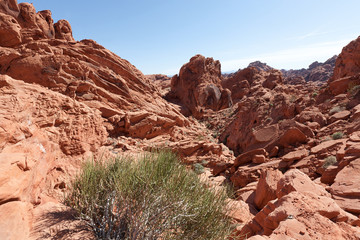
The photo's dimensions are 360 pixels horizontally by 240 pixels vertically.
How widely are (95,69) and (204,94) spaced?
46.9ft

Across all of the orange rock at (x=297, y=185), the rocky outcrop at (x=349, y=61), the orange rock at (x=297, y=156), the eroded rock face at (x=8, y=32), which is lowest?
the orange rock at (x=297, y=156)

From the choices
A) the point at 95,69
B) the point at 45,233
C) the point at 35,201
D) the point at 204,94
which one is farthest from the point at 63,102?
the point at 204,94

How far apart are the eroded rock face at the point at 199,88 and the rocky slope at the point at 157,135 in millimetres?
160

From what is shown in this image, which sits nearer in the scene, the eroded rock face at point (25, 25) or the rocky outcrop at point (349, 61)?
Answer: the eroded rock face at point (25, 25)

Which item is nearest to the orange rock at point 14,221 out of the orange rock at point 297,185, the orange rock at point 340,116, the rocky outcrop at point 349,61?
the orange rock at point 297,185

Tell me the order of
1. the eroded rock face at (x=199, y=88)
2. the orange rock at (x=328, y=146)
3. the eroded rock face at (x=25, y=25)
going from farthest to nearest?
the eroded rock face at (x=199, y=88) → the eroded rock face at (x=25, y=25) → the orange rock at (x=328, y=146)

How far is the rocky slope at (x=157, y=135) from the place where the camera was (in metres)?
2.52

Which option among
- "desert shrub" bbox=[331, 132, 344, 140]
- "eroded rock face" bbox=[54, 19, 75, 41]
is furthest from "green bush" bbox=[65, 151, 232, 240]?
"eroded rock face" bbox=[54, 19, 75, 41]

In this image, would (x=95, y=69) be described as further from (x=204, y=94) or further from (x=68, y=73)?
(x=204, y=94)

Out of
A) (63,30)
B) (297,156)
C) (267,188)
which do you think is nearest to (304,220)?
(267,188)

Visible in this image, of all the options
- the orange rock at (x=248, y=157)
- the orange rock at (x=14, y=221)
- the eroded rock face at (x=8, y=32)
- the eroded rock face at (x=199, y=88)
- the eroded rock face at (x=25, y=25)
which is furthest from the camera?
the eroded rock face at (x=199, y=88)

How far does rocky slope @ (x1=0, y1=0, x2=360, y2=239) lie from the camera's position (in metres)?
2.52

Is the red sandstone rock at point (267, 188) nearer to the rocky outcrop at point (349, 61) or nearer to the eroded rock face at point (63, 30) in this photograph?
the rocky outcrop at point (349, 61)

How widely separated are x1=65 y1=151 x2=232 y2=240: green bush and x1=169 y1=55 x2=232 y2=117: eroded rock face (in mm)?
22107
